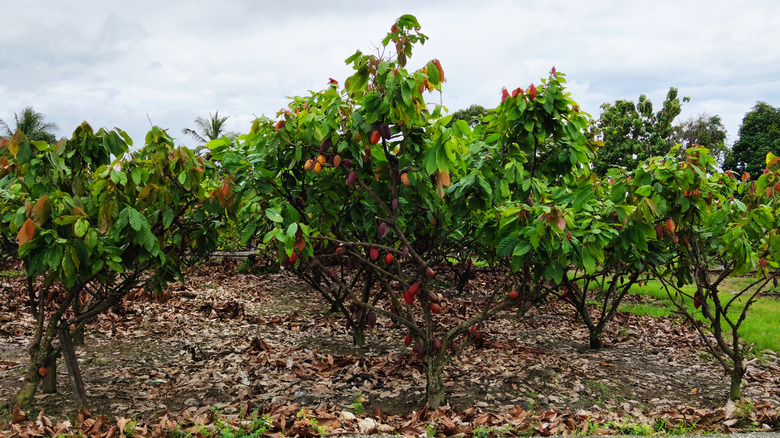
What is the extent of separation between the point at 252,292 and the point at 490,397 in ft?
23.4

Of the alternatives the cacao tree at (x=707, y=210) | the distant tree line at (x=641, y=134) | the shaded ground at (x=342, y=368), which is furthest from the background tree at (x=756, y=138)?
the cacao tree at (x=707, y=210)

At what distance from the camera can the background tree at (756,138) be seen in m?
33.6

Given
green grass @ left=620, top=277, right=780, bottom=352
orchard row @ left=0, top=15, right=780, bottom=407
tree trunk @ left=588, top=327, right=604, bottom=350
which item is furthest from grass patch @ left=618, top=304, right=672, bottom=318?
orchard row @ left=0, top=15, right=780, bottom=407

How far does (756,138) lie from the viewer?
34750 millimetres

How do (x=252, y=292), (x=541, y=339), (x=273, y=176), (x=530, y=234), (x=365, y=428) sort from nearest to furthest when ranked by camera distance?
(x=530, y=234)
(x=365, y=428)
(x=273, y=176)
(x=541, y=339)
(x=252, y=292)

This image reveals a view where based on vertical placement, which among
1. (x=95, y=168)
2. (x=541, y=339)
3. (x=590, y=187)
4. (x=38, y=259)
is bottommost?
(x=541, y=339)

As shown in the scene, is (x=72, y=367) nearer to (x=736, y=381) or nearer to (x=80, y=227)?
(x=80, y=227)

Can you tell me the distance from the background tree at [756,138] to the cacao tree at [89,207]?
38.9 meters

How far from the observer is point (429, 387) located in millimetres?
4582

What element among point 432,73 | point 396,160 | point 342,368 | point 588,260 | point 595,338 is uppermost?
point 432,73

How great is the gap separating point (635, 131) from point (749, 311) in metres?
17.6

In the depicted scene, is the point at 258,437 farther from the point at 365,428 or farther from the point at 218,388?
the point at 218,388

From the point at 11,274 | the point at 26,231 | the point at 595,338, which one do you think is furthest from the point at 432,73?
the point at 11,274

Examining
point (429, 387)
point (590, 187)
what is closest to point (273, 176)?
point (429, 387)
